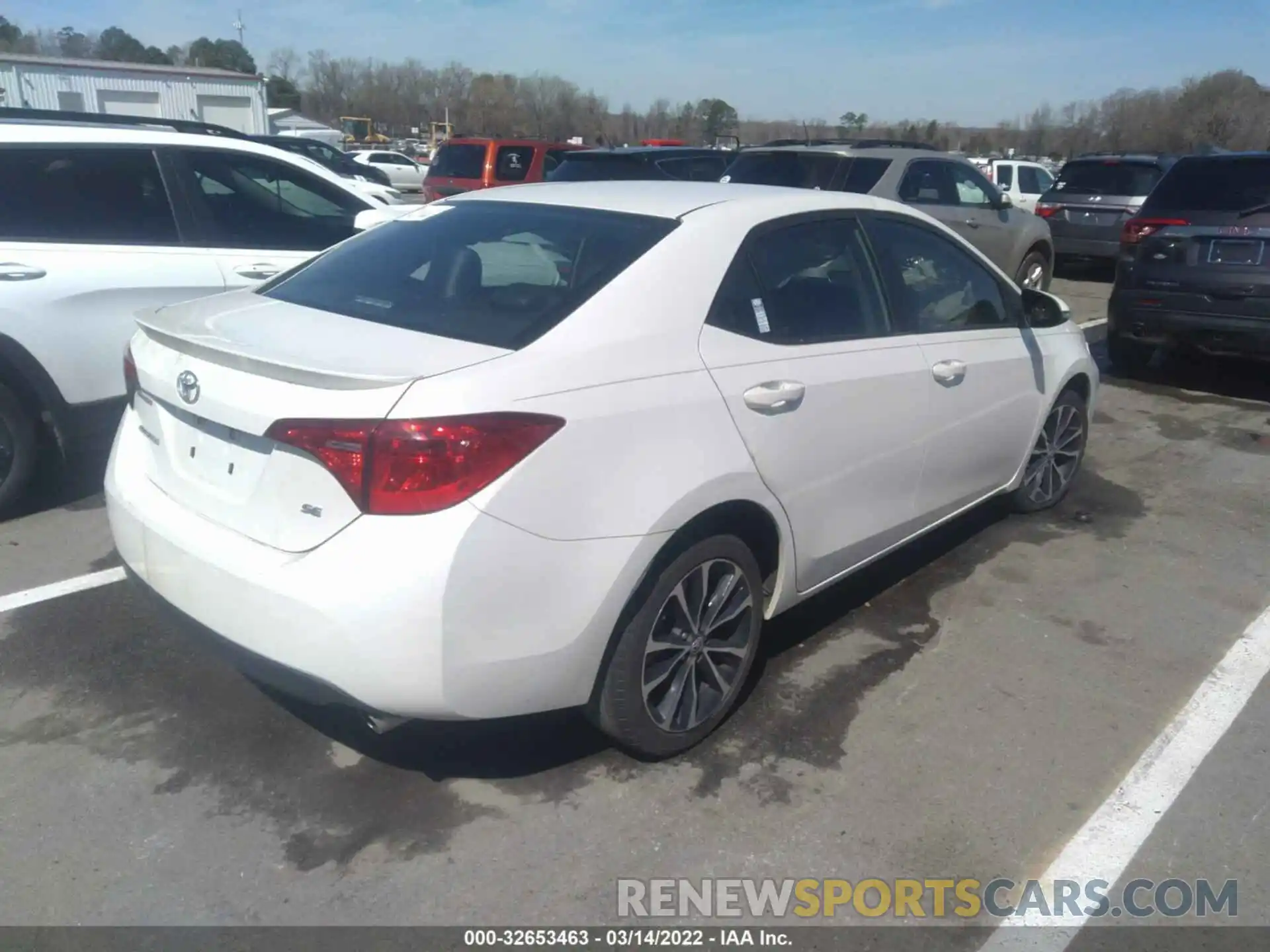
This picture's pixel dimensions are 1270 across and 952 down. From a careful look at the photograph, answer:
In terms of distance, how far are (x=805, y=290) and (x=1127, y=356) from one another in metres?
6.56

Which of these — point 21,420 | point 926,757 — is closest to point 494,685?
point 926,757

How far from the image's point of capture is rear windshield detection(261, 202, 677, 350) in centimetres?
304

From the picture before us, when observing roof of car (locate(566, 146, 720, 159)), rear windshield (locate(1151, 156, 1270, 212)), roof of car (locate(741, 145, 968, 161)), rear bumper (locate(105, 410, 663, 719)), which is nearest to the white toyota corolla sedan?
rear bumper (locate(105, 410, 663, 719))

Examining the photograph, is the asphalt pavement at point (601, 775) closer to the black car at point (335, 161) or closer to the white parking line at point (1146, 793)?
the white parking line at point (1146, 793)

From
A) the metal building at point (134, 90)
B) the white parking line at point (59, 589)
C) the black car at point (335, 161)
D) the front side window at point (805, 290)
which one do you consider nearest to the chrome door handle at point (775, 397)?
the front side window at point (805, 290)

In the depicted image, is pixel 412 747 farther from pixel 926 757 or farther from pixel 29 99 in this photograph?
pixel 29 99

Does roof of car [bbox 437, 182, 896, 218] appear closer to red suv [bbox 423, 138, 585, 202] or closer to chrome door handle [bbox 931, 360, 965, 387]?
chrome door handle [bbox 931, 360, 965, 387]

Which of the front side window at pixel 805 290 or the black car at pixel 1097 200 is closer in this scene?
the front side window at pixel 805 290

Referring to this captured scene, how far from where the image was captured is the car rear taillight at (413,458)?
8.30 feet

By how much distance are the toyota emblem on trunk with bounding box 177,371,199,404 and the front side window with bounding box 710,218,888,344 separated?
4.86 ft

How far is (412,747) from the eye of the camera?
3.29 metres

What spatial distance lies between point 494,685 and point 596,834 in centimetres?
57

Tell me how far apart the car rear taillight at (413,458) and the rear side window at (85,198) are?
10.7 feet

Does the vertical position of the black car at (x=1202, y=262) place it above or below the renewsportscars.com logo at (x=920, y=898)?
above
